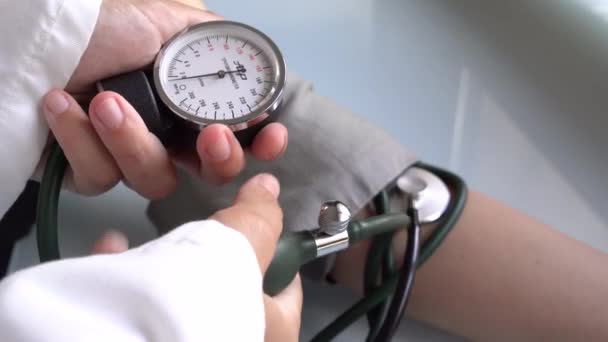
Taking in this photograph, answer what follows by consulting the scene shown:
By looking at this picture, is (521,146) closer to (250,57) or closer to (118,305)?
(250,57)

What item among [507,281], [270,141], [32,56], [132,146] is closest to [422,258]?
[507,281]

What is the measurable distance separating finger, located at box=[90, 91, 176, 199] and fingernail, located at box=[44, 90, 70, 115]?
0.03 meters

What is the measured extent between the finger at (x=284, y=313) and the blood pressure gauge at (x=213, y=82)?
0.16 m

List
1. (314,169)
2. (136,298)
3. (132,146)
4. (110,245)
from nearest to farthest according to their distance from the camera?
(136,298) < (110,245) < (132,146) < (314,169)

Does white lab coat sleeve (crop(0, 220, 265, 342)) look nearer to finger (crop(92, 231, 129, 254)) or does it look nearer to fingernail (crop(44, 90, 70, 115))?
finger (crop(92, 231, 129, 254))

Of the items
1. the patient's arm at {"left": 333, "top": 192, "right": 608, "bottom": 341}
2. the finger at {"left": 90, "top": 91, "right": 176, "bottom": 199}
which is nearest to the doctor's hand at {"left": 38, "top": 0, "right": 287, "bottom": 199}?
the finger at {"left": 90, "top": 91, "right": 176, "bottom": 199}

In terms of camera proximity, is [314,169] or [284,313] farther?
[314,169]

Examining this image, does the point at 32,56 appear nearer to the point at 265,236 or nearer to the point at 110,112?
the point at 110,112

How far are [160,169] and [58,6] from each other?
0.17 meters

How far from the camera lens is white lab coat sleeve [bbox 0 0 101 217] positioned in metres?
0.53

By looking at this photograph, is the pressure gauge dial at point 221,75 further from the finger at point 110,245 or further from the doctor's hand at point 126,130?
the finger at point 110,245

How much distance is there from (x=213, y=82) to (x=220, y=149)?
0.08 meters

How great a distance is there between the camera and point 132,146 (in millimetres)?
541

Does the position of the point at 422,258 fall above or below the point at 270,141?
below
